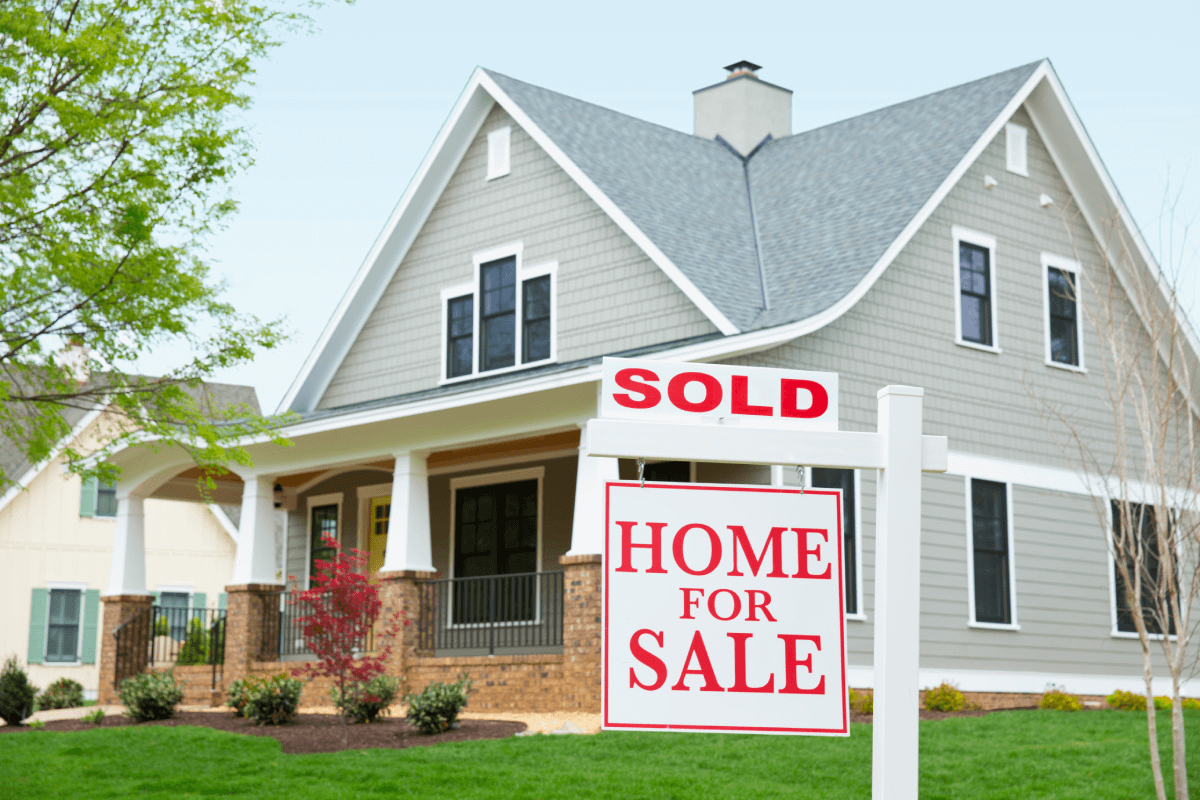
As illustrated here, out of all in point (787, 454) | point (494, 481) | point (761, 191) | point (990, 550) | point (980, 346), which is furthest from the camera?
point (761, 191)

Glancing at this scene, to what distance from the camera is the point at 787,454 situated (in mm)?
5031

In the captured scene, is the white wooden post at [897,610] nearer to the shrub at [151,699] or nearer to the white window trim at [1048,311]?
the shrub at [151,699]

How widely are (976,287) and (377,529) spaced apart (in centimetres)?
953

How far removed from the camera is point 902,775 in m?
4.84

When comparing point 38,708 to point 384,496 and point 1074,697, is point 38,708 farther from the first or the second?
point 1074,697

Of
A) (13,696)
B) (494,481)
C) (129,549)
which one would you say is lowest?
(13,696)

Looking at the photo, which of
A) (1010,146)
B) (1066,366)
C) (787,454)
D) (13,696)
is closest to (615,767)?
(787,454)

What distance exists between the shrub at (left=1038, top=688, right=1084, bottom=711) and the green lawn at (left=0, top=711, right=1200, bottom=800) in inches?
98.0

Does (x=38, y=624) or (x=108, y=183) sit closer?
(x=108, y=183)

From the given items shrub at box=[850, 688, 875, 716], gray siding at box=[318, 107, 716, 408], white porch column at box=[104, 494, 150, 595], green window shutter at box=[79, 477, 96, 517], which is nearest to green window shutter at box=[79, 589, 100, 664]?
green window shutter at box=[79, 477, 96, 517]

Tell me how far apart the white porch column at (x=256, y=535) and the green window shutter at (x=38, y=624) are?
42.3 ft

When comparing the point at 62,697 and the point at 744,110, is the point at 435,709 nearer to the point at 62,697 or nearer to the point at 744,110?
the point at 62,697

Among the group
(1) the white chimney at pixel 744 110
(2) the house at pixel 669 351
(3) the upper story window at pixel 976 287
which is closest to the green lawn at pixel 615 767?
(2) the house at pixel 669 351

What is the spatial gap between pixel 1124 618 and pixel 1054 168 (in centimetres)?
621
